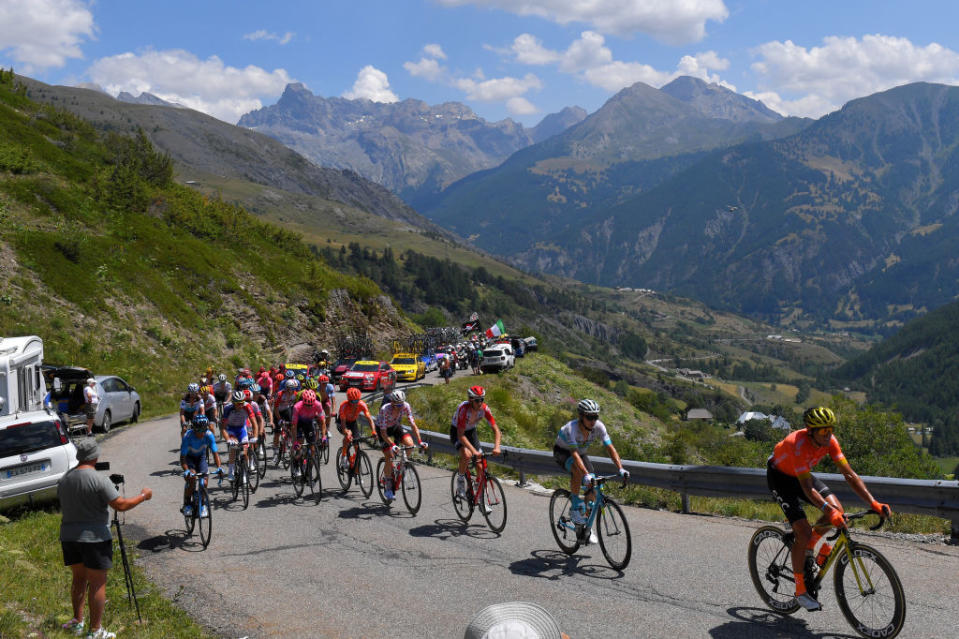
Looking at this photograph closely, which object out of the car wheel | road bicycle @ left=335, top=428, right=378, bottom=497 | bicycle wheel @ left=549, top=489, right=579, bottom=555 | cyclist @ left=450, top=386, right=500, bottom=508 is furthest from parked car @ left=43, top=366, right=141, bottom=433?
bicycle wheel @ left=549, top=489, right=579, bottom=555

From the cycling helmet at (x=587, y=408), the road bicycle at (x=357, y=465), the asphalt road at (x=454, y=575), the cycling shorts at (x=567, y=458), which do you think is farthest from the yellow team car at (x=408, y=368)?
the cycling helmet at (x=587, y=408)

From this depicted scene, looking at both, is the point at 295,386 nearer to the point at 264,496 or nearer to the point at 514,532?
the point at 264,496

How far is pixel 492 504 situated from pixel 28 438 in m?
7.99

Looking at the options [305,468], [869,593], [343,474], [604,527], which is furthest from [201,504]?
[869,593]

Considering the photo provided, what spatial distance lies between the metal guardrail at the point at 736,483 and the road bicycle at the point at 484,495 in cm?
247

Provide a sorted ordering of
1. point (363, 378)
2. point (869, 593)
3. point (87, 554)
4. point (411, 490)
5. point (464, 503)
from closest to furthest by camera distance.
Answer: point (869, 593)
point (87, 554)
point (464, 503)
point (411, 490)
point (363, 378)

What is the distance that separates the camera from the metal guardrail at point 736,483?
9.08 metres

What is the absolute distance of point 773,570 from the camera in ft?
22.7

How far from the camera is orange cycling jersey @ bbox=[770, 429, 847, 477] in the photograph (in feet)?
21.4

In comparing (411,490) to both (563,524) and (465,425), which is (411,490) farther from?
(563,524)

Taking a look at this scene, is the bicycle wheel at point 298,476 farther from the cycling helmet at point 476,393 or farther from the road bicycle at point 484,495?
the cycling helmet at point 476,393

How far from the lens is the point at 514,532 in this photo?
1049cm

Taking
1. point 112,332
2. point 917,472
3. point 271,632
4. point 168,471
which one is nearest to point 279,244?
point 112,332

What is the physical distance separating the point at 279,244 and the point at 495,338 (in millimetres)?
22194
